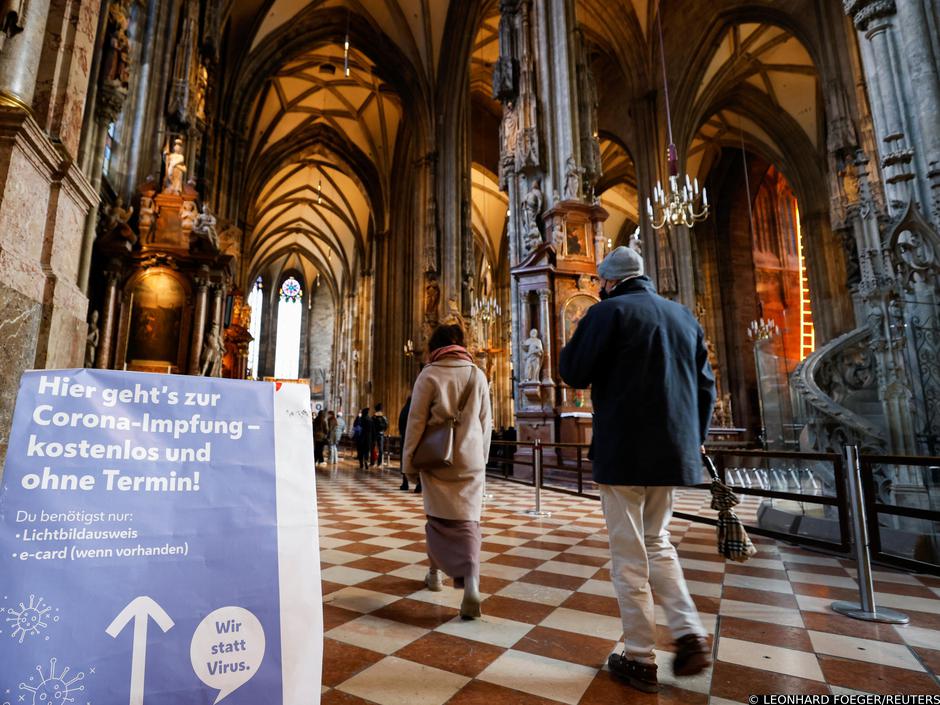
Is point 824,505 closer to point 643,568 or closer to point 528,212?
point 643,568

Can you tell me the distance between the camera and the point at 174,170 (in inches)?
405

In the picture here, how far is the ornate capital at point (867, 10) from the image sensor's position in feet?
19.0

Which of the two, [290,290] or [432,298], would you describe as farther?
[290,290]

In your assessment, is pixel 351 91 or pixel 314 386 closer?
pixel 351 91

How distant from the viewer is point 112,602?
95 centimetres

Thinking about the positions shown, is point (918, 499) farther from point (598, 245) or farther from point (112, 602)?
point (598, 245)

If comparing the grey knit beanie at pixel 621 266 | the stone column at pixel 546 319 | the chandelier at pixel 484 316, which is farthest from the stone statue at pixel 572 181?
the grey knit beanie at pixel 621 266

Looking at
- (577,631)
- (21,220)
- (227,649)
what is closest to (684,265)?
(577,631)

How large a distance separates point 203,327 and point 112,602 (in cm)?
1172

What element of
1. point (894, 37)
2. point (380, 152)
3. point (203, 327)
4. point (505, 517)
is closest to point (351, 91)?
point (380, 152)

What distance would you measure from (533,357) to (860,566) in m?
7.86

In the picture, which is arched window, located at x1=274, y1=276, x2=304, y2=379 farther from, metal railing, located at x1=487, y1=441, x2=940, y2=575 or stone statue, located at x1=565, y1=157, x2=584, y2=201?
metal railing, located at x1=487, y1=441, x2=940, y2=575

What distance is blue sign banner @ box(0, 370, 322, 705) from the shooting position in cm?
91

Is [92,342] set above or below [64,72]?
below
